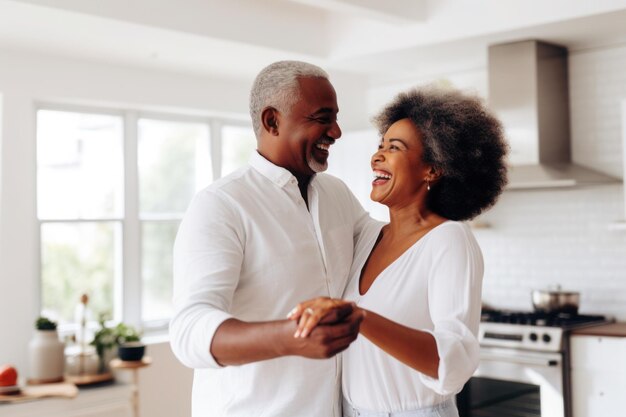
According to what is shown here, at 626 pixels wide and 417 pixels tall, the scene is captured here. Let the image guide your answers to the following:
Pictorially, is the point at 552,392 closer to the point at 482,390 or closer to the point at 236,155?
the point at 482,390

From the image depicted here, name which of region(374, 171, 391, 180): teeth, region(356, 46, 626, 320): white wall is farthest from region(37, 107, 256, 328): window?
region(374, 171, 391, 180): teeth

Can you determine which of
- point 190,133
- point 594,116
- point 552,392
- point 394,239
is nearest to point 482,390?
point 552,392

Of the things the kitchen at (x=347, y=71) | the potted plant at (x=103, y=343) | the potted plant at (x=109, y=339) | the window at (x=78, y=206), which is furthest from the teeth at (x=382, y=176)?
the window at (x=78, y=206)

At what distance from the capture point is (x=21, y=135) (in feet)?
17.6

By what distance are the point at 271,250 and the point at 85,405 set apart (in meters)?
3.58

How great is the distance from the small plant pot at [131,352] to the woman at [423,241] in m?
3.29

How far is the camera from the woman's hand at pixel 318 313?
5.16 feet

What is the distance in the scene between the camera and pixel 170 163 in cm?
643

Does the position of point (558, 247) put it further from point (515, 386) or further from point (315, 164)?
point (315, 164)

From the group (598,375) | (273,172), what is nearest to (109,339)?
(598,375)

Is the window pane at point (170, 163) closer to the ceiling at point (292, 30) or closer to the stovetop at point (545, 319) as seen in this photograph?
the ceiling at point (292, 30)

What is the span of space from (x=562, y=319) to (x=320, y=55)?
249 centimetres

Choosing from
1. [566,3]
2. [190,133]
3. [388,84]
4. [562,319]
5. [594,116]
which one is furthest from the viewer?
[388,84]

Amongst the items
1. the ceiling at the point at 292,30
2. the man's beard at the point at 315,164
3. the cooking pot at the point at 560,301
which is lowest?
the cooking pot at the point at 560,301
